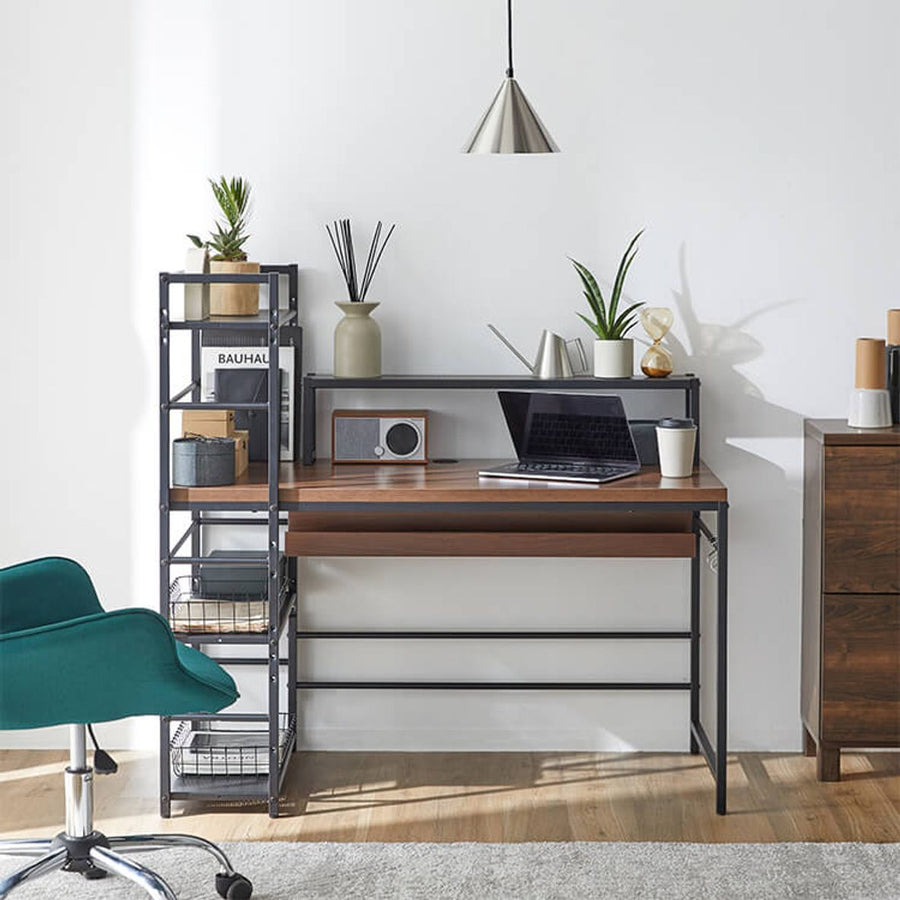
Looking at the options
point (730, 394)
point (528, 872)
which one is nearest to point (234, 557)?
point (528, 872)

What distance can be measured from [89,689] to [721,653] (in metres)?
1.59

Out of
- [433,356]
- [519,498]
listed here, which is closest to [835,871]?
[519,498]

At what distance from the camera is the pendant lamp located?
3.38 m

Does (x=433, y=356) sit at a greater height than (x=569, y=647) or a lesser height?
greater

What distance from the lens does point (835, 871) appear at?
3.28m

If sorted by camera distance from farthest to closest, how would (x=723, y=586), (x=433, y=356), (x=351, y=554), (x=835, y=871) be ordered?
(x=433, y=356), (x=351, y=554), (x=723, y=586), (x=835, y=871)

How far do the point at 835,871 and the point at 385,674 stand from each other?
1420 mm

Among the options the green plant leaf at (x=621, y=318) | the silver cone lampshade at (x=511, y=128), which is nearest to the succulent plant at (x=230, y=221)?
the silver cone lampshade at (x=511, y=128)

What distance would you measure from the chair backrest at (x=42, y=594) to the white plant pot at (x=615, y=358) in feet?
4.83

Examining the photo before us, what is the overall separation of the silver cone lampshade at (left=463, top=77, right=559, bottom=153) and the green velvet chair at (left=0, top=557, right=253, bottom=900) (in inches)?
53.9

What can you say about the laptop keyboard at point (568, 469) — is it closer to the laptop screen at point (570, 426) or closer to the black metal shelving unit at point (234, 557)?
the laptop screen at point (570, 426)

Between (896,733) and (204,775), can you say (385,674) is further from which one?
(896,733)

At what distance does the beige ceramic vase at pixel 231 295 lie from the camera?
3.73m

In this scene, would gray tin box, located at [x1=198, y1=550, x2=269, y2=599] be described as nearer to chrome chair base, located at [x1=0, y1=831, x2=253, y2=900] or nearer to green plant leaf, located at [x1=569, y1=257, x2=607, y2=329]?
chrome chair base, located at [x1=0, y1=831, x2=253, y2=900]
